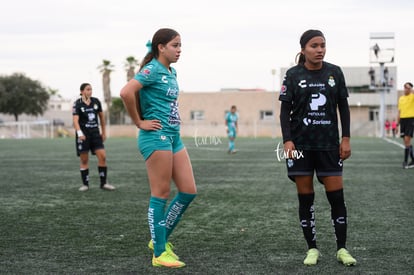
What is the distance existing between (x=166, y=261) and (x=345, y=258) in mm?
1479

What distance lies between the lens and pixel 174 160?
6258 millimetres

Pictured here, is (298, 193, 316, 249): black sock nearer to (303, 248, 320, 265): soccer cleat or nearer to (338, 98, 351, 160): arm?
(303, 248, 320, 265): soccer cleat

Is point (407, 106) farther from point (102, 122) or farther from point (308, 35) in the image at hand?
point (308, 35)

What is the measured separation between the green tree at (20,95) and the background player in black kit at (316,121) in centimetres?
8318

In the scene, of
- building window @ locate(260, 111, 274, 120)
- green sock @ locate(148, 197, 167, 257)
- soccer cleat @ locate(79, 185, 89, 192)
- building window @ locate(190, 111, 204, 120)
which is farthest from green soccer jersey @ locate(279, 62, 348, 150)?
building window @ locate(190, 111, 204, 120)

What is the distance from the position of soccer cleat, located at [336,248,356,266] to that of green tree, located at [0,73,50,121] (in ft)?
274

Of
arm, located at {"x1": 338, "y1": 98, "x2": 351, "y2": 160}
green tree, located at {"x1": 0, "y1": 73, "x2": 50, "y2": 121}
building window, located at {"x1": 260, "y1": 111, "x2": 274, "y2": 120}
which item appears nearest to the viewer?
arm, located at {"x1": 338, "y1": 98, "x2": 351, "y2": 160}

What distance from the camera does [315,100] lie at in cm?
600

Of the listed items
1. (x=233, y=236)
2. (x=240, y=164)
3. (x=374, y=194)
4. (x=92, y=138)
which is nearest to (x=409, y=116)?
(x=240, y=164)

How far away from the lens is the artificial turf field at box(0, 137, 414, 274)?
19.9 feet

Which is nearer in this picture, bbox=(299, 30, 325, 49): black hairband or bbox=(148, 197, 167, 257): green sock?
bbox=(299, 30, 325, 49): black hairband

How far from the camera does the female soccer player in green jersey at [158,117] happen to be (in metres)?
5.98

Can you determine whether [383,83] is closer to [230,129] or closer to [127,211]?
[230,129]

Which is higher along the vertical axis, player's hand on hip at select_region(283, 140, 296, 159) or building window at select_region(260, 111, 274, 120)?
player's hand on hip at select_region(283, 140, 296, 159)
